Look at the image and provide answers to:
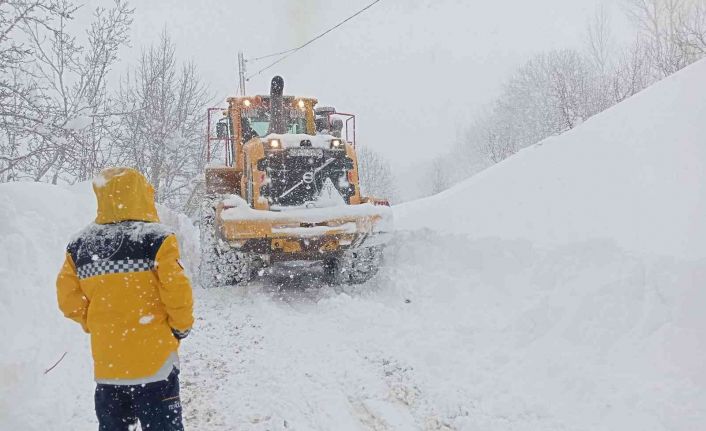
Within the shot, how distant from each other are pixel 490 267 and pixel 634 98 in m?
4.00

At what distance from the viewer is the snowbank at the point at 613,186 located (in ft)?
17.7

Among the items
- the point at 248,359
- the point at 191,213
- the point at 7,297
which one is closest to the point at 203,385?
the point at 248,359

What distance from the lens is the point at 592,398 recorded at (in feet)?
12.7

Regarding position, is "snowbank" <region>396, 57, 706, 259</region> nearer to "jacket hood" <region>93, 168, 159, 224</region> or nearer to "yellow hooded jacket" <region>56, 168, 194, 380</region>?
"yellow hooded jacket" <region>56, 168, 194, 380</region>

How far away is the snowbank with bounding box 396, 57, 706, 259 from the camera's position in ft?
17.7

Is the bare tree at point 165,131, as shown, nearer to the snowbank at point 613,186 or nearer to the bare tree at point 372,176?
the snowbank at point 613,186

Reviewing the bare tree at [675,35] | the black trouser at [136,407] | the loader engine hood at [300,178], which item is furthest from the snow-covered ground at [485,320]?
the bare tree at [675,35]

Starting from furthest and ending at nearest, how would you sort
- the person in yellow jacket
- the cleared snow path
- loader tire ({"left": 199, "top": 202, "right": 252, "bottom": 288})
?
loader tire ({"left": 199, "top": 202, "right": 252, "bottom": 288}), the cleared snow path, the person in yellow jacket

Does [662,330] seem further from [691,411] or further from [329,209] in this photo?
[329,209]

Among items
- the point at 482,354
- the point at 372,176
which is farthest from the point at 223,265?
the point at 372,176

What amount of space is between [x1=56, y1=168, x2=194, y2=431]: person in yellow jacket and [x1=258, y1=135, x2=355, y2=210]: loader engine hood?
462 centimetres

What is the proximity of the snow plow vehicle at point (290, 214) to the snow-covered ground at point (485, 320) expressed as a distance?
0.48m

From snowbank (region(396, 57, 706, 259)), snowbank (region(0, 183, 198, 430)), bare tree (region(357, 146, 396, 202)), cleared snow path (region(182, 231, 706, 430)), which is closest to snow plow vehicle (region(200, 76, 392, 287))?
Result: cleared snow path (region(182, 231, 706, 430))

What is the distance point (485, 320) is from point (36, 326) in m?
4.21
